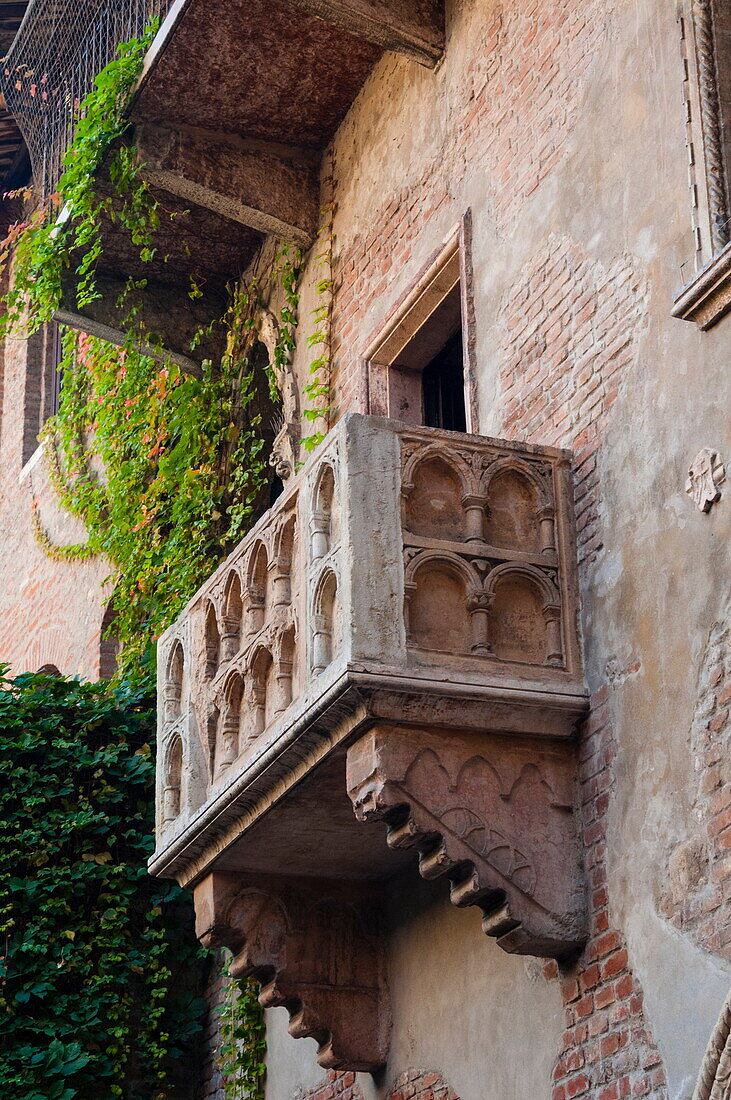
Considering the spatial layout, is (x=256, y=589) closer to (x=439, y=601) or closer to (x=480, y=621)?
(x=439, y=601)

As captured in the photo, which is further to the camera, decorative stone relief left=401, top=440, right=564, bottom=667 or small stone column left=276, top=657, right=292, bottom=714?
small stone column left=276, top=657, right=292, bottom=714

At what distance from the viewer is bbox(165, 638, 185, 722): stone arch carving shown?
295 inches

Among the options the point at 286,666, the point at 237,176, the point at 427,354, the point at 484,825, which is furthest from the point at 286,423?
the point at 484,825

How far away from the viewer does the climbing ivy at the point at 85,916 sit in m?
8.23

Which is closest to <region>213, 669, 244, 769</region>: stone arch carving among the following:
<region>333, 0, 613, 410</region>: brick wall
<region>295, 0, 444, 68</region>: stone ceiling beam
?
<region>333, 0, 613, 410</region>: brick wall

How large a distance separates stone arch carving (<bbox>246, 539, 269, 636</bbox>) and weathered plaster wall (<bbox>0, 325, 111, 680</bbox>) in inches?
200

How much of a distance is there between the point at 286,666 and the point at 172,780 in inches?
49.3

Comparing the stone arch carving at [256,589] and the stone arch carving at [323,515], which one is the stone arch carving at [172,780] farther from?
the stone arch carving at [323,515]

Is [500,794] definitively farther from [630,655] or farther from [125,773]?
[125,773]

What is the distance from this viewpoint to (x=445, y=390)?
8.47 m

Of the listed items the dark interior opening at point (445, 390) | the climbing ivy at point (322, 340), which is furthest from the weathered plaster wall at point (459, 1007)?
the climbing ivy at point (322, 340)

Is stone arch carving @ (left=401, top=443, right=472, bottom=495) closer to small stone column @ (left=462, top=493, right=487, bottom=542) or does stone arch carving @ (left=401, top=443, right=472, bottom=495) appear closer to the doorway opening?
small stone column @ (left=462, top=493, right=487, bottom=542)

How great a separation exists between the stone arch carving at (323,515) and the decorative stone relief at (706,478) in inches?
50.8

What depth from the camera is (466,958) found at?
6363mm
